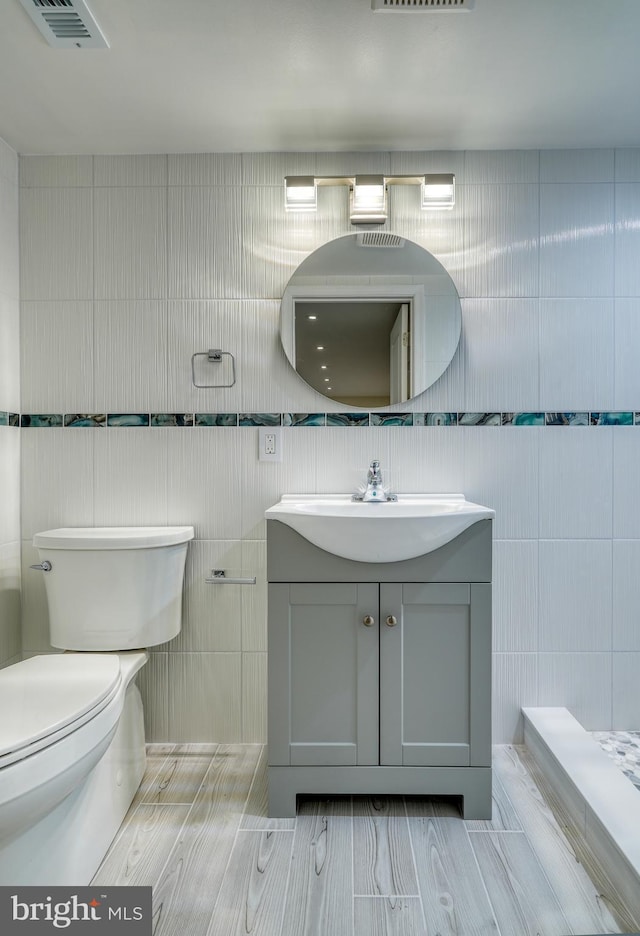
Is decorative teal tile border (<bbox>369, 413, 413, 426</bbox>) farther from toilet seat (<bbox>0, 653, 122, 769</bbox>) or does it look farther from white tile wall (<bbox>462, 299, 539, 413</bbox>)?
toilet seat (<bbox>0, 653, 122, 769</bbox>)

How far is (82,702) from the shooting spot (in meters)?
1.30

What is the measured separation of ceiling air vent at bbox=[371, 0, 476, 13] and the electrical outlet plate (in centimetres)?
122

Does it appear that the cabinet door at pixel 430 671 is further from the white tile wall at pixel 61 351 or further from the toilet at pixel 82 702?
the white tile wall at pixel 61 351

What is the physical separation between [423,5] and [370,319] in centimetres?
88

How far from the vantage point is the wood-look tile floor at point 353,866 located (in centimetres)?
126

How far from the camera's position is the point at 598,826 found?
1438 millimetres

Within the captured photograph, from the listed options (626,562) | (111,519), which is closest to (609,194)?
(626,562)

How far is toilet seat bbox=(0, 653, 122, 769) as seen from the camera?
1.13m

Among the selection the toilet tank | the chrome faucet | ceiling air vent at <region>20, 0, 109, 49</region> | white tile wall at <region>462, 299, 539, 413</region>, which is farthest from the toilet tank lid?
ceiling air vent at <region>20, 0, 109, 49</region>

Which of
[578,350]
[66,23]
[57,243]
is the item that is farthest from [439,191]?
[57,243]

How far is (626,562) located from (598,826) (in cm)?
92

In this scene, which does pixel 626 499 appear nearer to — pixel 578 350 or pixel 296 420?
pixel 578 350

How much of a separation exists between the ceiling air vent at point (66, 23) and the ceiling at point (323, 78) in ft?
0.08

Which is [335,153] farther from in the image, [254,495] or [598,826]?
[598,826]
